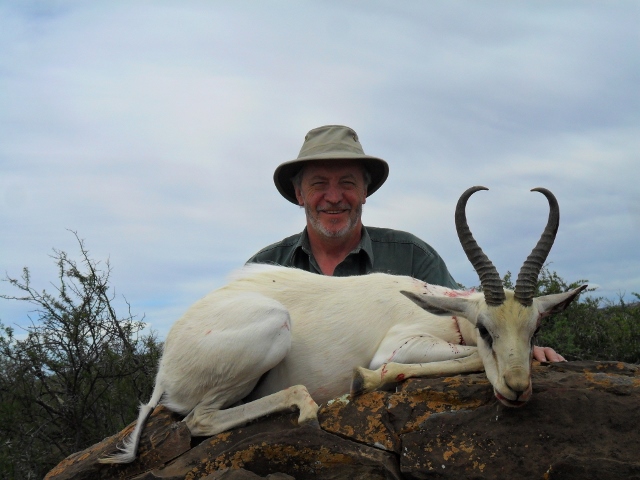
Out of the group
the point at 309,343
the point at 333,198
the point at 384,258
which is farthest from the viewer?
the point at 384,258

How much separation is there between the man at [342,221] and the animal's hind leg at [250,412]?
3277mm

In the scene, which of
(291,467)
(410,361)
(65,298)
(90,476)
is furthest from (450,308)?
(65,298)

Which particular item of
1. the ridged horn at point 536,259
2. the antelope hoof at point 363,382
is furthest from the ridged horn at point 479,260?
the antelope hoof at point 363,382

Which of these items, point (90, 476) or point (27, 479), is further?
point (27, 479)

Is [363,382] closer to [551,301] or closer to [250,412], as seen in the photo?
[250,412]

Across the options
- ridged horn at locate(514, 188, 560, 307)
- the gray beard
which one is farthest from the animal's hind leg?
the gray beard

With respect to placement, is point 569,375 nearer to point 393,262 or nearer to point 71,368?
point 393,262

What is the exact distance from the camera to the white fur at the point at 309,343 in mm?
4762

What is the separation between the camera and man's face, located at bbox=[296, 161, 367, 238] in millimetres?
7773

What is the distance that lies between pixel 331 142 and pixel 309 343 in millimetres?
3196

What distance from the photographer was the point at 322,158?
24.6 feet

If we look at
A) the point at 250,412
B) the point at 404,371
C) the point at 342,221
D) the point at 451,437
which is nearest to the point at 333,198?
the point at 342,221

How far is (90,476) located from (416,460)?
248cm

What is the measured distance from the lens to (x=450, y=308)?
479 cm
